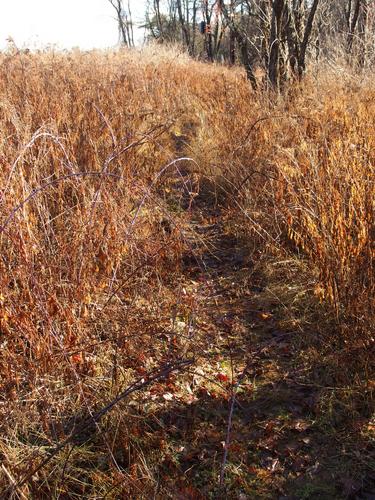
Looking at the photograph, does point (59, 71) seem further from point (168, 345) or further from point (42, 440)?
point (42, 440)

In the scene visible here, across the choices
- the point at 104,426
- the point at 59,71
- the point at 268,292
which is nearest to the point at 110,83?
the point at 59,71

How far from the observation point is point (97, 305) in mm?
2359

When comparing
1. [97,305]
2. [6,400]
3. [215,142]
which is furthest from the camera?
[215,142]

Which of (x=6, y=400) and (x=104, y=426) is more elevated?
(x=6, y=400)

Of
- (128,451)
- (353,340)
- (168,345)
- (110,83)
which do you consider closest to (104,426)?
(128,451)

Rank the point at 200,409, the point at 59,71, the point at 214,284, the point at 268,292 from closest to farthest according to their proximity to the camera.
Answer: the point at 200,409, the point at 268,292, the point at 214,284, the point at 59,71

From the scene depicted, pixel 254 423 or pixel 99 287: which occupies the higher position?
pixel 99 287

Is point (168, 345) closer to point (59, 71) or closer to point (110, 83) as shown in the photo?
point (110, 83)

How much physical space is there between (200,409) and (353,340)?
2.65 feet

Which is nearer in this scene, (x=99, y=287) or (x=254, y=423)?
(x=254, y=423)

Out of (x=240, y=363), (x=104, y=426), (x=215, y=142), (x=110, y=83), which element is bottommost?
(x=240, y=363)

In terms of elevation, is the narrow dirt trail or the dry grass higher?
the dry grass

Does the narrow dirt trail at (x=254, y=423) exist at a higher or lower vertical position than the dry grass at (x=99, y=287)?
lower

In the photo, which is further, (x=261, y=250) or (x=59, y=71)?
(x=59, y=71)
